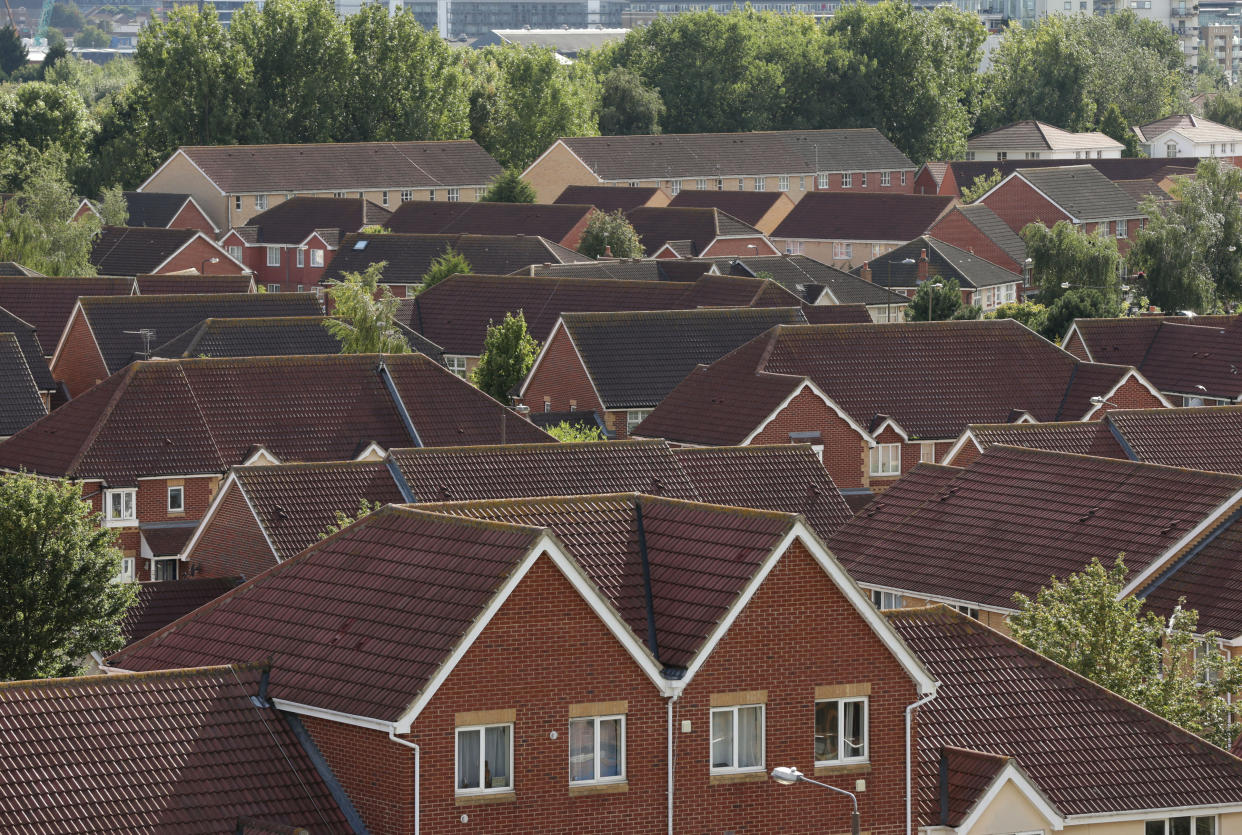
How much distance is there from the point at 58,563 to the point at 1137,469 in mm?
18720

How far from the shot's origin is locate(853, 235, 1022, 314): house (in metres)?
121

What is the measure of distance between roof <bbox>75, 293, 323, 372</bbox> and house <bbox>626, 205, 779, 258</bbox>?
50800mm

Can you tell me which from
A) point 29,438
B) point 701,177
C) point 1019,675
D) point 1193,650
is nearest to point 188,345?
point 29,438

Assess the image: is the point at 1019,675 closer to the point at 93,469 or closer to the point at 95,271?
the point at 93,469

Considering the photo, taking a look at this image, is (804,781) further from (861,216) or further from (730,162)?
(730,162)

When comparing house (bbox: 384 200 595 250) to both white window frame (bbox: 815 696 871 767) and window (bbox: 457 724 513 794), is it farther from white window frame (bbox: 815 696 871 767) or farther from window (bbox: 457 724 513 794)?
window (bbox: 457 724 513 794)

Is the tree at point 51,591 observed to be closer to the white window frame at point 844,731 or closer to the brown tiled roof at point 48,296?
the white window frame at point 844,731

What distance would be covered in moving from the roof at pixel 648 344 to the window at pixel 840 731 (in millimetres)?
44782

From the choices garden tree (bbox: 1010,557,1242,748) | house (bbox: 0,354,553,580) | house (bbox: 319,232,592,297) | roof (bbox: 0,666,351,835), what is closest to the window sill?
roof (bbox: 0,666,351,835)

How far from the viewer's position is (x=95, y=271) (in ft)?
374

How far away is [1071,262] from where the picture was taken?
4547 inches

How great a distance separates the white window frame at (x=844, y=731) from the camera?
90.7 ft

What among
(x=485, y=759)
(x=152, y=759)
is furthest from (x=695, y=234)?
(x=152, y=759)

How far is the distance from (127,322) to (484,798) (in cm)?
5268
